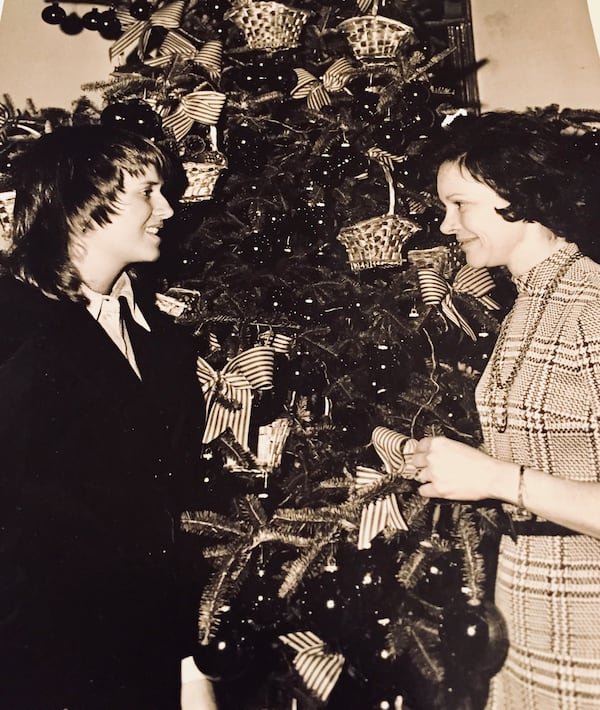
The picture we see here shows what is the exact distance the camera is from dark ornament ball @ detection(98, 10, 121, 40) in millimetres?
1909

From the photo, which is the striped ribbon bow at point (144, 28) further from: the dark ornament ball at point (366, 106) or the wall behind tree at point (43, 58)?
the dark ornament ball at point (366, 106)

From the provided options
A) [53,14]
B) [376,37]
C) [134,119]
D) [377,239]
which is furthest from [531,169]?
[53,14]

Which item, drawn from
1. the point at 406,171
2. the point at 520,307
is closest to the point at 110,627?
the point at 520,307

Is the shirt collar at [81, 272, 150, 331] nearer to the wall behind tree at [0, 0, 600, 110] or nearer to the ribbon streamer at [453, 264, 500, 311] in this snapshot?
the wall behind tree at [0, 0, 600, 110]

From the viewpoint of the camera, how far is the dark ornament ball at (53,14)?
190 cm

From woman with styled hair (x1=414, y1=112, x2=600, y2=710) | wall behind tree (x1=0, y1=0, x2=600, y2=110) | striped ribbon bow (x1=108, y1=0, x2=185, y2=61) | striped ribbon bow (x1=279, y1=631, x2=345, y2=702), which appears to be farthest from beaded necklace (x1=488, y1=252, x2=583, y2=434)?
striped ribbon bow (x1=108, y1=0, x2=185, y2=61)

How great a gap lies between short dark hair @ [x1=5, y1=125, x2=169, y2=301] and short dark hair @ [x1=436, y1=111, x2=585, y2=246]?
2.72ft

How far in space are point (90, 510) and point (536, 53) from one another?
5.41 ft

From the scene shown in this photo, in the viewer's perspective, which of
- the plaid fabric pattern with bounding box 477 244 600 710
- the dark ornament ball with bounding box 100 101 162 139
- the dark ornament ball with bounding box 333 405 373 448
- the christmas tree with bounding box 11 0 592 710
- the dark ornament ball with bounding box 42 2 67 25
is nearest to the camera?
the plaid fabric pattern with bounding box 477 244 600 710

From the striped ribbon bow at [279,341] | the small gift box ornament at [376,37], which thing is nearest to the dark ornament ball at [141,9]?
the small gift box ornament at [376,37]

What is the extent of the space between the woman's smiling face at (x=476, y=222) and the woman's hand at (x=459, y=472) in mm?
468

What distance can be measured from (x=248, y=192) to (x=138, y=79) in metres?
0.45

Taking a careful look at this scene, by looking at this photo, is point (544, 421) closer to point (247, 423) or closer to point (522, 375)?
point (522, 375)

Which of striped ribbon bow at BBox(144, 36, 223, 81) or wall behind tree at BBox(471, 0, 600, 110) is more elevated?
striped ribbon bow at BBox(144, 36, 223, 81)
